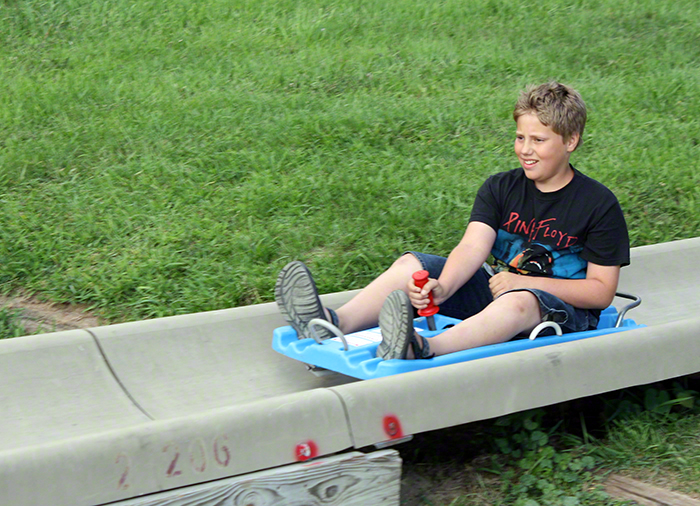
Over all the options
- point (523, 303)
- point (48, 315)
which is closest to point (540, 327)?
point (523, 303)

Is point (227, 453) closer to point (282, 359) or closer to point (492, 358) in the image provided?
point (492, 358)

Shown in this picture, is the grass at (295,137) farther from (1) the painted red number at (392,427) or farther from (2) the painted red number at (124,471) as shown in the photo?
(2) the painted red number at (124,471)

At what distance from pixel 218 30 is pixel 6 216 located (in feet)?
11.4

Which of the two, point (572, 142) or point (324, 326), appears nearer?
point (324, 326)

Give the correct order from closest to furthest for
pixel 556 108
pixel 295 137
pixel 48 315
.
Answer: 1. pixel 556 108
2. pixel 48 315
3. pixel 295 137

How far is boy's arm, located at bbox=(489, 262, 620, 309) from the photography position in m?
2.84

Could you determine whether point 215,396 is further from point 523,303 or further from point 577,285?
point 577,285

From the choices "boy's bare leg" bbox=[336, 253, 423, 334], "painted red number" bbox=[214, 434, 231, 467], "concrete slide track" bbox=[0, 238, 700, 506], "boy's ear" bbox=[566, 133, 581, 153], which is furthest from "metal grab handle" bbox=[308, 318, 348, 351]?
"boy's ear" bbox=[566, 133, 581, 153]

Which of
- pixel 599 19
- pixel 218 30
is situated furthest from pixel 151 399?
pixel 599 19

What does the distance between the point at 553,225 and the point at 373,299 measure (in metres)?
0.75

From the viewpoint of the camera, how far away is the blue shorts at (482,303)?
2799mm

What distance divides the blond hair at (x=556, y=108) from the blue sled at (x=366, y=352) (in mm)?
779

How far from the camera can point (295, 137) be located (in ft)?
17.8

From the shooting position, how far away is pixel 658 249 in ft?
13.8
